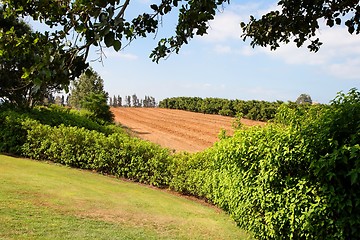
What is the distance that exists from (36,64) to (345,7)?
4.42 meters

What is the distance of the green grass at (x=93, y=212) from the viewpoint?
208 inches

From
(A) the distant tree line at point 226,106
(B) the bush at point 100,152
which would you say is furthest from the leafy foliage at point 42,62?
(A) the distant tree line at point 226,106

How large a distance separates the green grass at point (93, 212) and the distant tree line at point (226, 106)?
13.9 meters

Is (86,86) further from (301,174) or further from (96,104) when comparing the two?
(301,174)

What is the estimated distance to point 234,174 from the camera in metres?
6.59

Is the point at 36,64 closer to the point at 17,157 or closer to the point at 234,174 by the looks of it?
the point at 234,174

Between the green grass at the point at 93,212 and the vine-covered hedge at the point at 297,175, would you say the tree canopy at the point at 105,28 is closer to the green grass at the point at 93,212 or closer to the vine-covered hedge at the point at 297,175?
the vine-covered hedge at the point at 297,175

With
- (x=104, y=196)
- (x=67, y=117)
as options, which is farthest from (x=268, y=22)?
(x=67, y=117)

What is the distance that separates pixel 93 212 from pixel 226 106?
3513 cm

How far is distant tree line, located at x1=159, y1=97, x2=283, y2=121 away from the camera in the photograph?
32906mm

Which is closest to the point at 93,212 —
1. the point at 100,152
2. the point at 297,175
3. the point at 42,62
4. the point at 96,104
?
the point at 297,175

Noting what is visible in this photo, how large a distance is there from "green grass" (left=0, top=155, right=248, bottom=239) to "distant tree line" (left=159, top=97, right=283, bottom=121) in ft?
45.6

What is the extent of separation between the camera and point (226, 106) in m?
40.7

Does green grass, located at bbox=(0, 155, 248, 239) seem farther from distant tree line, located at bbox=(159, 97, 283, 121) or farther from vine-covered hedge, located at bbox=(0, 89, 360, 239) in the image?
distant tree line, located at bbox=(159, 97, 283, 121)
